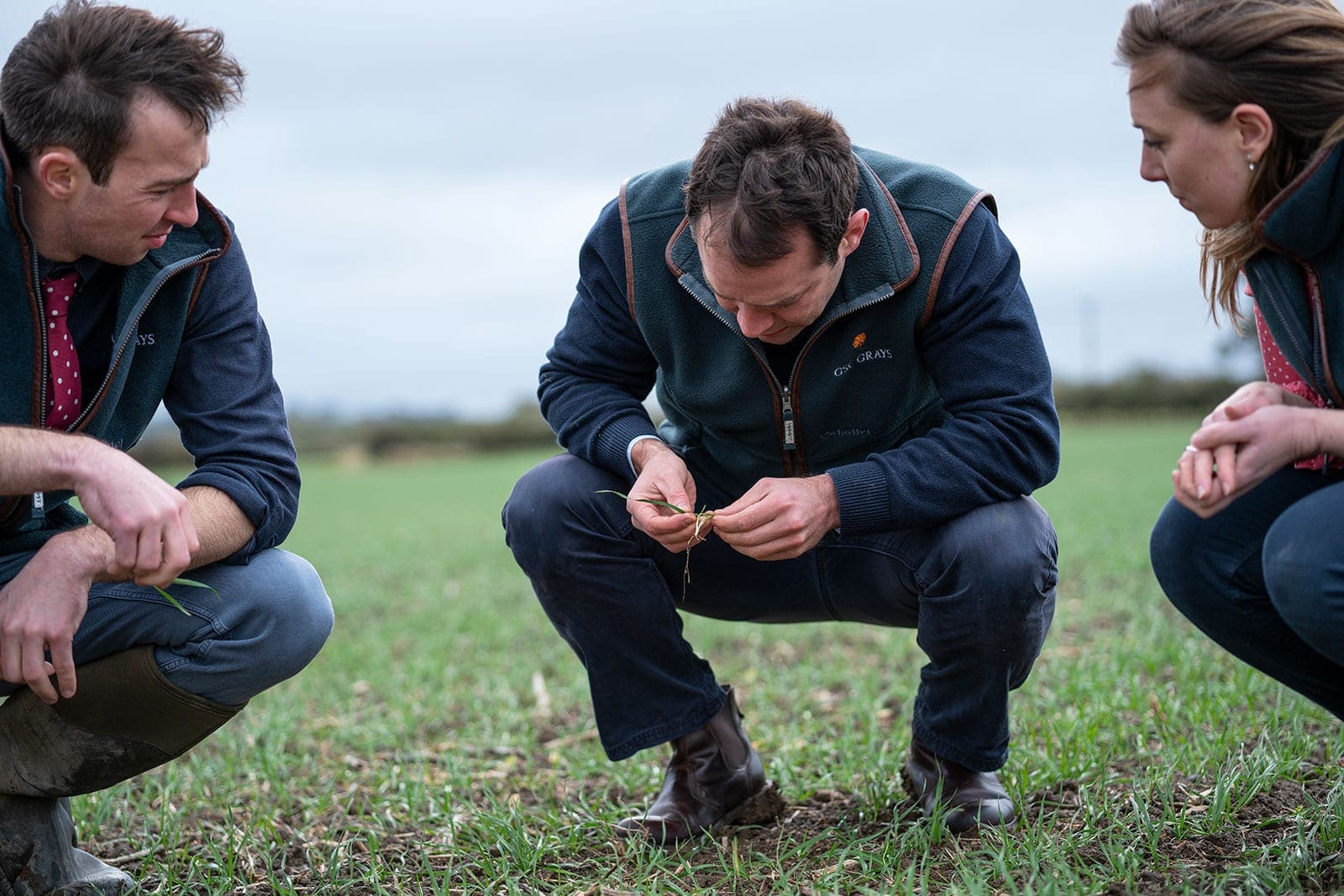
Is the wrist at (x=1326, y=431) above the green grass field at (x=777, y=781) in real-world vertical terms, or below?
above

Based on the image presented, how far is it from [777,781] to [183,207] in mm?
1875

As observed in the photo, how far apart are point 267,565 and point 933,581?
1408 millimetres

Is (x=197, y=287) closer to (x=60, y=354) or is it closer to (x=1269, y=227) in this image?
(x=60, y=354)

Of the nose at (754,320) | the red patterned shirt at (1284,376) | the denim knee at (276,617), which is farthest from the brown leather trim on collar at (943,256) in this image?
the denim knee at (276,617)

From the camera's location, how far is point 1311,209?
2139 mm

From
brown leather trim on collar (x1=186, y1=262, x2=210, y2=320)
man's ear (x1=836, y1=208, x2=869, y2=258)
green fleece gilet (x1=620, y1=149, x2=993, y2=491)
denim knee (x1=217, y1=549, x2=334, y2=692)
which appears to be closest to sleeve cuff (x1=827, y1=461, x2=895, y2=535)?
green fleece gilet (x1=620, y1=149, x2=993, y2=491)

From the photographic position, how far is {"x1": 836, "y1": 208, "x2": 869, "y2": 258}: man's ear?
2.68 metres

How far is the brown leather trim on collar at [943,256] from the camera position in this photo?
108 inches

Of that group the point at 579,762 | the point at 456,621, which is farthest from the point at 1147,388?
the point at 579,762

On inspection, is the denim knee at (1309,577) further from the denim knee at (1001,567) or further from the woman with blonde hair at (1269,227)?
the denim knee at (1001,567)

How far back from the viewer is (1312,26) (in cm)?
216

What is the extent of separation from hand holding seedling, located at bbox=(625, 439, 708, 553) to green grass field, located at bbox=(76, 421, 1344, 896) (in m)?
0.67

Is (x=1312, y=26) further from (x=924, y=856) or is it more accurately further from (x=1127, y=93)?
(x=924, y=856)

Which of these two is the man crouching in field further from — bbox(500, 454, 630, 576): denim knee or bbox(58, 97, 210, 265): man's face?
bbox(500, 454, 630, 576): denim knee
